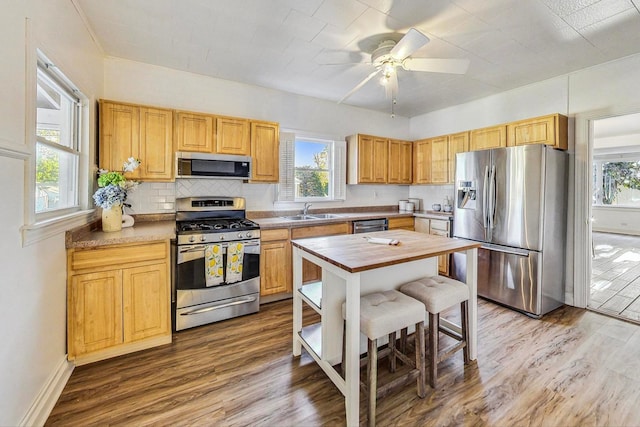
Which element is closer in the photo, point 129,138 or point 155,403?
point 155,403

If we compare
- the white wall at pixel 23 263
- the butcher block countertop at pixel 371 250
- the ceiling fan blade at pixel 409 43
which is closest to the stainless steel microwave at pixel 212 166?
the white wall at pixel 23 263

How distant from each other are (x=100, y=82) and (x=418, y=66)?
322cm

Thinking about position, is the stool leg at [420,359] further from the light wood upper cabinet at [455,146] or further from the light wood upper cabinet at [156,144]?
the light wood upper cabinet at [455,146]

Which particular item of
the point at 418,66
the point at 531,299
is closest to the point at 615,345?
the point at 531,299

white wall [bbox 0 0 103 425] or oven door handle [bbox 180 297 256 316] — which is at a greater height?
white wall [bbox 0 0 103 425]

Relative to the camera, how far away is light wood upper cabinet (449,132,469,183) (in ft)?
13.5

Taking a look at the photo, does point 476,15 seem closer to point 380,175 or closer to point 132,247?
point 380,175

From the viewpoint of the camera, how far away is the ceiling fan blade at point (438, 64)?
224 centimetres

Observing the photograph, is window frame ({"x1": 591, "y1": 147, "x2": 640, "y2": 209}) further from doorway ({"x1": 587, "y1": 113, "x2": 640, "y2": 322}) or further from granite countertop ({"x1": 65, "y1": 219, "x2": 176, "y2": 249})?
granite countertop ({"x1": 65, "y1": 219, "x2": 176, "y2": 249})

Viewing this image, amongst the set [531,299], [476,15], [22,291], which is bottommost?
[531,299]

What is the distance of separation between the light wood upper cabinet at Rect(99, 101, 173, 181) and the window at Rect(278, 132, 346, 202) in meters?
1.50

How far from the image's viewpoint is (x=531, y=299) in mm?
3008

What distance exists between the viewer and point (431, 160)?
4645 millimetres

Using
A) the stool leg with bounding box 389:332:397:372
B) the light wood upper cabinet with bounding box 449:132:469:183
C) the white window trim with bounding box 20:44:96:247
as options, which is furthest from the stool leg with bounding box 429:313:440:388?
the light wood upper cabinet with bounding box 449:132:469:183
